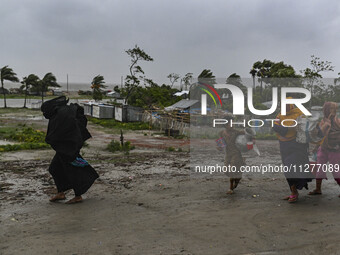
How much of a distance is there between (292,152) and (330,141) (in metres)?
0.73

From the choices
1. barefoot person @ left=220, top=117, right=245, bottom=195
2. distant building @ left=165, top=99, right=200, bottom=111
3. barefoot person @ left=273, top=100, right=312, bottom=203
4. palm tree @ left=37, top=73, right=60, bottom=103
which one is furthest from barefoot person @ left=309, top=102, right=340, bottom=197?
palm tree @ left=37, top=73, right=60, bottom=103

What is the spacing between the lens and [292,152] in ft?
19.3

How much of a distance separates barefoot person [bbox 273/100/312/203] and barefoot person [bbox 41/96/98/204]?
3.18 meters

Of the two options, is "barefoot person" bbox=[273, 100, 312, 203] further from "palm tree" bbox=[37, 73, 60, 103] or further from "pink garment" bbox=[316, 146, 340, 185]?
"palm tree" bbox=[37, 73, 60, 103]

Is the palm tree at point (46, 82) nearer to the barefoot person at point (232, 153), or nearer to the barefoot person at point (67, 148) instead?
the barefoot person at point (67, 148)

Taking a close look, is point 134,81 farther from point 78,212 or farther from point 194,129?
point 78,212

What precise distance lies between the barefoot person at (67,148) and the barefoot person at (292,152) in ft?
10.4

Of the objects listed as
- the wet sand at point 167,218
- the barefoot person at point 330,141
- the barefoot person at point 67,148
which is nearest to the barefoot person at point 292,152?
the wet sand at point 167,218

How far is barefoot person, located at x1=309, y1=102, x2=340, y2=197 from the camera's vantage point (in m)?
Answer: 6.01

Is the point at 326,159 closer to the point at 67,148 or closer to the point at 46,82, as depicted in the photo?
the point at 67,148

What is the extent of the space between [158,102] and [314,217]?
Answer: 32610 mm

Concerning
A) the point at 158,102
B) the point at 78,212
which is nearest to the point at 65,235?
the point at 78,212

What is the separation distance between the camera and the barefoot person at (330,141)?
601 cm

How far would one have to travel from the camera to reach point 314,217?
5039mm
